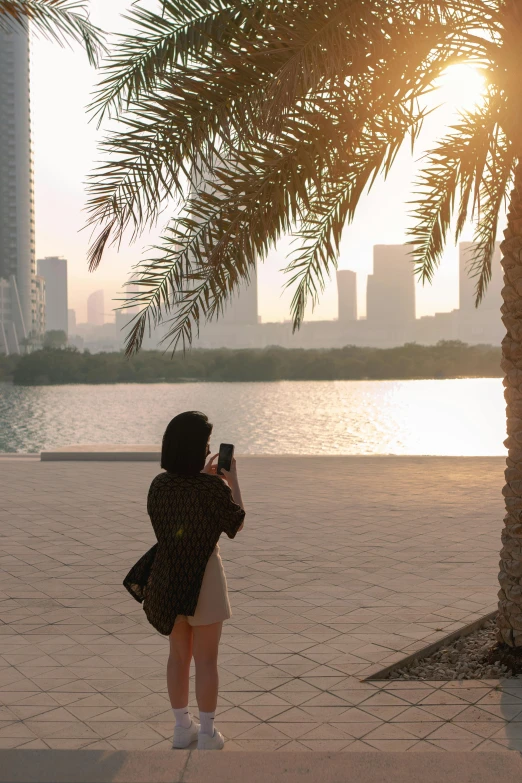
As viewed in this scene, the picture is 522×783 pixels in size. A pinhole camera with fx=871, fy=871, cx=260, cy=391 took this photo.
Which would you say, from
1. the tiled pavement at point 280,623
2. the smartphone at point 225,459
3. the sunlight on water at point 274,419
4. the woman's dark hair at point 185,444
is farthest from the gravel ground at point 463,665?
the sunlight on water at point 274,419

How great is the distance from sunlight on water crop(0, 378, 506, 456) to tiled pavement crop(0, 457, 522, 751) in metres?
12.2

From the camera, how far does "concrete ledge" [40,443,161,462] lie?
49.9ft

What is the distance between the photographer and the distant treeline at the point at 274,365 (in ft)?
229

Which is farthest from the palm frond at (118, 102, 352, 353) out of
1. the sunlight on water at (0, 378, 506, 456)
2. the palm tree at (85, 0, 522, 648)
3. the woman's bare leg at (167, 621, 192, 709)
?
the sunlight on water at (0, 378, 506, 456)

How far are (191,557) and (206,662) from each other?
1.46ft

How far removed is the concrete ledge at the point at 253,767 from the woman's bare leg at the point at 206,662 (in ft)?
0.96

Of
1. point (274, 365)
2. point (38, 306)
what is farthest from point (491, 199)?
point (38, 306)

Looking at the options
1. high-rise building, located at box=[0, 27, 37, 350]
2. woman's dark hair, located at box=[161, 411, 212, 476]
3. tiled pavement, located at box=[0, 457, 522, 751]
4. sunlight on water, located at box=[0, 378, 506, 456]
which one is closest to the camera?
woman's dark hair, located at box=[161, 411, 212, 476]

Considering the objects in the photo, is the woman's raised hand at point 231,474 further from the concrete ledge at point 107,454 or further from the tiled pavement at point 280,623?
the concrete ledge at point 107,454

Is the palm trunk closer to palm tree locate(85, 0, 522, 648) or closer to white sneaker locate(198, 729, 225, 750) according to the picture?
palm tree locate(85, 0, 522, 648)

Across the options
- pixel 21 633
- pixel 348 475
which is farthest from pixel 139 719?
pixel 348 475

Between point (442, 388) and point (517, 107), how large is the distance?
96.2 m

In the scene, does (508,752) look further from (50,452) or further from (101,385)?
(101,385)

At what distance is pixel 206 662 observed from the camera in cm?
358
